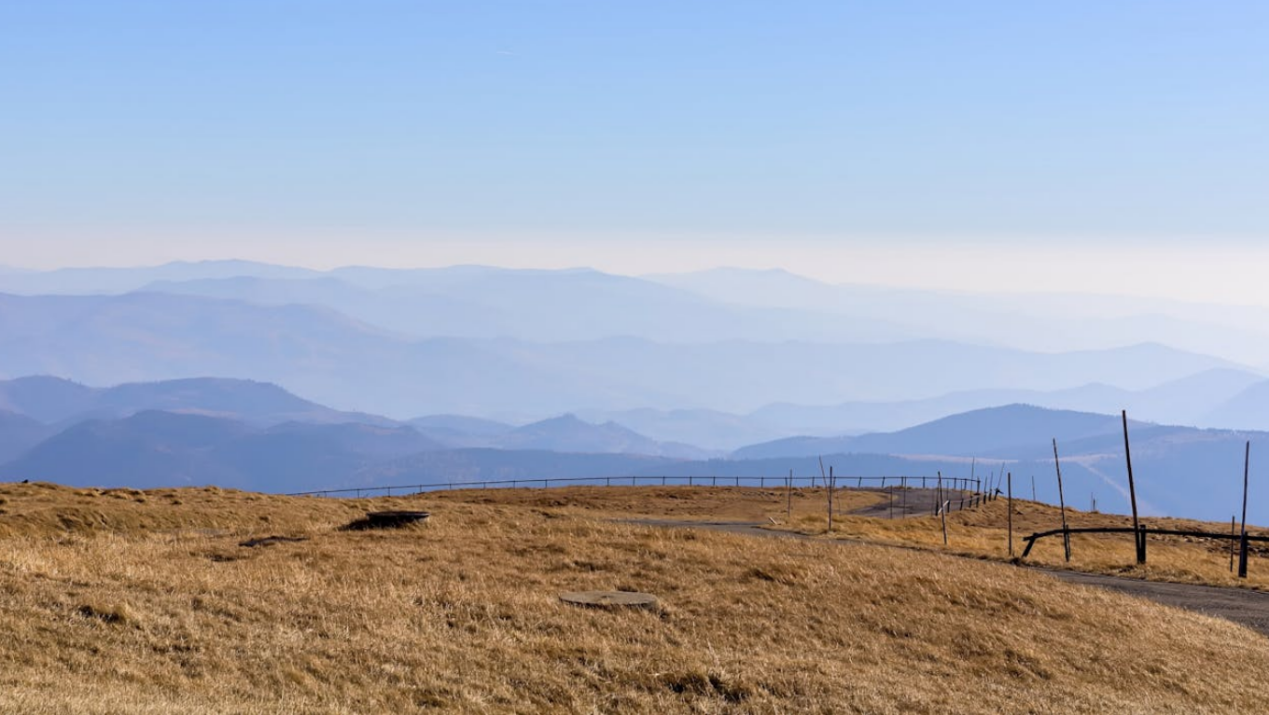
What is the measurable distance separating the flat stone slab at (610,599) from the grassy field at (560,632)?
469mm

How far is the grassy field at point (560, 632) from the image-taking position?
1780cm

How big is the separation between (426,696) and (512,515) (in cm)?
2982

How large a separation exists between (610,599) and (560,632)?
3.50m

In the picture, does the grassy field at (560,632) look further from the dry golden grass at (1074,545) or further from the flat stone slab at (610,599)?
the dry golden grass at (1074,545)

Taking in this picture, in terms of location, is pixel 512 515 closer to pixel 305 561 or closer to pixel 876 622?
pixel 305 561

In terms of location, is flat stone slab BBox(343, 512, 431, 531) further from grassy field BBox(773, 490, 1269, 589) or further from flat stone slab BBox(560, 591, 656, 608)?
grassy field BBox(773, 490, 1269, 589)

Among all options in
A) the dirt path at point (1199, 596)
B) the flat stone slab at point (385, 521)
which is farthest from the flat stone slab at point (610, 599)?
the dirt path at point (1199, 596)

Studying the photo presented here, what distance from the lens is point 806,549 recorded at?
119 feet

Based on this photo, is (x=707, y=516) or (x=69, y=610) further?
(x=707, y=516)

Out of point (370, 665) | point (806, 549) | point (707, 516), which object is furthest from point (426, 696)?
point (707, 516)

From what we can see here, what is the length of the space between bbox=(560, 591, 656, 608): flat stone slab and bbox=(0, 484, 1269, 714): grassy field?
47 centimetres

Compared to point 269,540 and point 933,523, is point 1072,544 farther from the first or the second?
point 269,540

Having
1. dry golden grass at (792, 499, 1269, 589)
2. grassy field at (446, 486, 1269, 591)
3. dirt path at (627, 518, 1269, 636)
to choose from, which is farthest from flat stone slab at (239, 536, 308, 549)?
dry golden grass at (792, 499, 1269, 589)

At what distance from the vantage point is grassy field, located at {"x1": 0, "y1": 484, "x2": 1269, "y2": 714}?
58.4 ft
